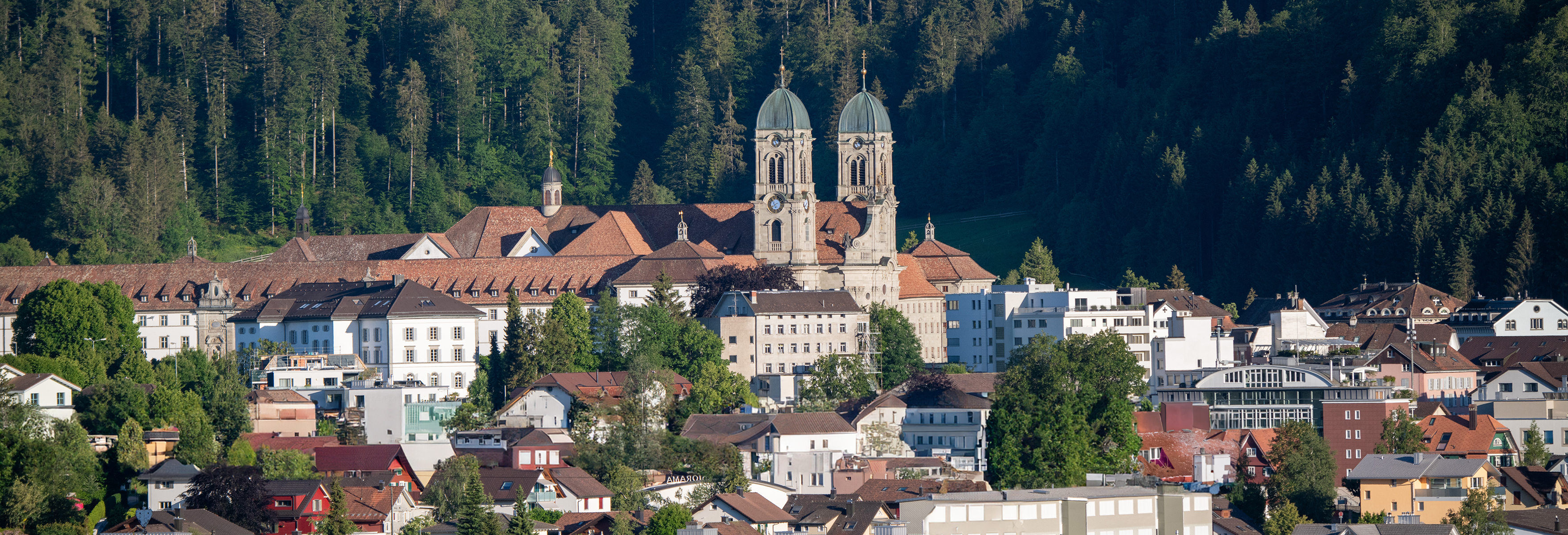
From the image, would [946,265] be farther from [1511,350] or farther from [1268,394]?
[1268,394]

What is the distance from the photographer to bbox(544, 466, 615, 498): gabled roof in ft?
280

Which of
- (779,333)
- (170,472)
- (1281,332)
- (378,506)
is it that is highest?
(779,333)

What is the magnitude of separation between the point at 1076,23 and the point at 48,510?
330 feet

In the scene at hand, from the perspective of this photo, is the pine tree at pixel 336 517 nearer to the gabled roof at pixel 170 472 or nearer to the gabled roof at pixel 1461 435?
the gabled roof at pixel 170 472

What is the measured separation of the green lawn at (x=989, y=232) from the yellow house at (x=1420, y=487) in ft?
210

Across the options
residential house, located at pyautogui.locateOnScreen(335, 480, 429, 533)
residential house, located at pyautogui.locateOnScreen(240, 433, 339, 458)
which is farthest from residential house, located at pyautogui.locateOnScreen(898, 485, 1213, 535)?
residential house, located at pyautogui.locateOnScreen(240, 433, 339, 458)

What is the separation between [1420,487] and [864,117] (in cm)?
5492

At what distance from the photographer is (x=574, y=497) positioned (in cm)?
8494

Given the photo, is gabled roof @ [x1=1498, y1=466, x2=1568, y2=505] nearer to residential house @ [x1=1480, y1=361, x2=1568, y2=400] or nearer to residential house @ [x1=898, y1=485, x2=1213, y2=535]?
residential house @ [x1=898, y1=485, x2=1213, y2=535]

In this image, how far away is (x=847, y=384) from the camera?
10750 centimetres

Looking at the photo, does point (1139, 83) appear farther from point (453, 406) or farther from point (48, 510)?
point (48, 510)

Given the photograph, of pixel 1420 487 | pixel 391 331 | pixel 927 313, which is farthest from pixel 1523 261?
pixel 391 331

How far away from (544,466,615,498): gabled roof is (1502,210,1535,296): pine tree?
52549 millimetres

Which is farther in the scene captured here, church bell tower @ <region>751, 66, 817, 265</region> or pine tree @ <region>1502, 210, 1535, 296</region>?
church bell tower @ <region>751, 66, 817, 265</region>
